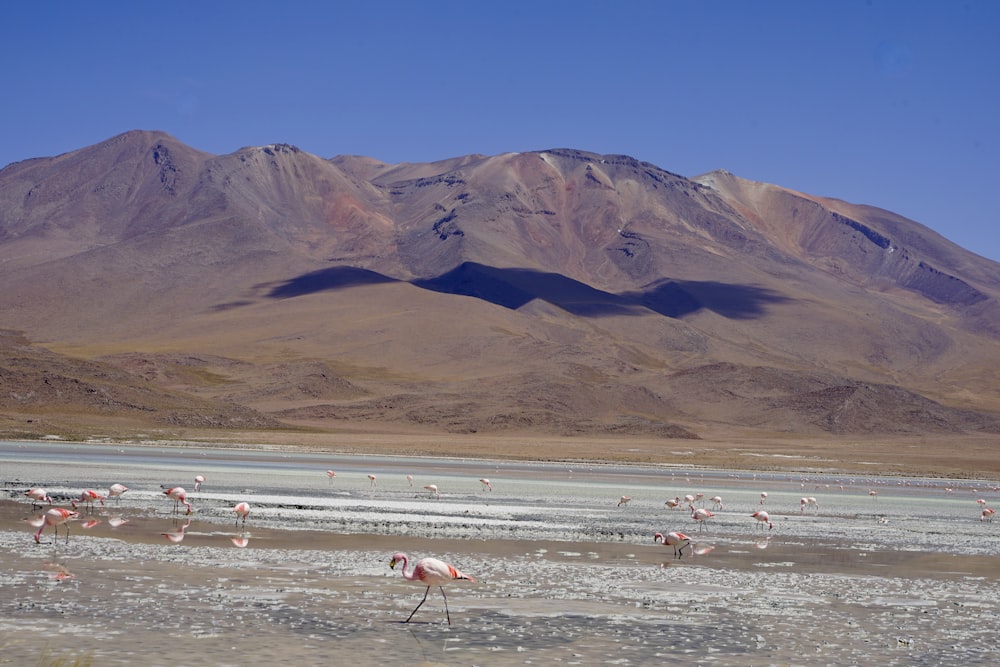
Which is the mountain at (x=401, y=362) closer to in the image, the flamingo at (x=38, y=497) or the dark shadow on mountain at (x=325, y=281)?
the dark shadow on mountain at (x=325, y=281)

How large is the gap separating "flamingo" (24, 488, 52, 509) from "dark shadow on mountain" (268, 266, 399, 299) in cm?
14879

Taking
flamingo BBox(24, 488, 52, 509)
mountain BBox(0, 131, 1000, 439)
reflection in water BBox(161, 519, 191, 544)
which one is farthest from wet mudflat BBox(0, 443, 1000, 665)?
mountain BBox(0, 131, 1000, 439)

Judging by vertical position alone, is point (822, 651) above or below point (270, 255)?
below

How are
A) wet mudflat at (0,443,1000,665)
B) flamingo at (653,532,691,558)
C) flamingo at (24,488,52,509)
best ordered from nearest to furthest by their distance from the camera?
wet mudflat at (0,443,1000,665) < flamingo at (653,532,691,558) < flamingo at (24,488,52,509)

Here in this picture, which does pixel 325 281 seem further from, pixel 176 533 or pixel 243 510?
pixel 176 533

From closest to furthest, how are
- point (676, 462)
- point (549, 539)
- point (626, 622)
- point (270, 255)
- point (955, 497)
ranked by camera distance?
point (626, 622), point (549, 539), point (955, 497), point (676, 462), point (270, 255)

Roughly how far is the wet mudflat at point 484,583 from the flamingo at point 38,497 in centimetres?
38

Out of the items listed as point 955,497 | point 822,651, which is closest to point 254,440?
point 955,497

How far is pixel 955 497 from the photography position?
4503 cm

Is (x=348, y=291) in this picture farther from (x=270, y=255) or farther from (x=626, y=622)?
(x=626, y=622)

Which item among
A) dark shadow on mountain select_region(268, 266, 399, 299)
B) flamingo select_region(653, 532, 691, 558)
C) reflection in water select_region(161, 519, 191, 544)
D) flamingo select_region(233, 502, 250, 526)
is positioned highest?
dark shadow on mountain select_region(268, 266, 399, 299)

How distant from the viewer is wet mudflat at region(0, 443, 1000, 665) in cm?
1252

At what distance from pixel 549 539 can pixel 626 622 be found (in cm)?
878

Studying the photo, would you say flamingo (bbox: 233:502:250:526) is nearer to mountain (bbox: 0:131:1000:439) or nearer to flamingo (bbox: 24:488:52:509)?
flamingo (bbox: 24:488:52:509)
